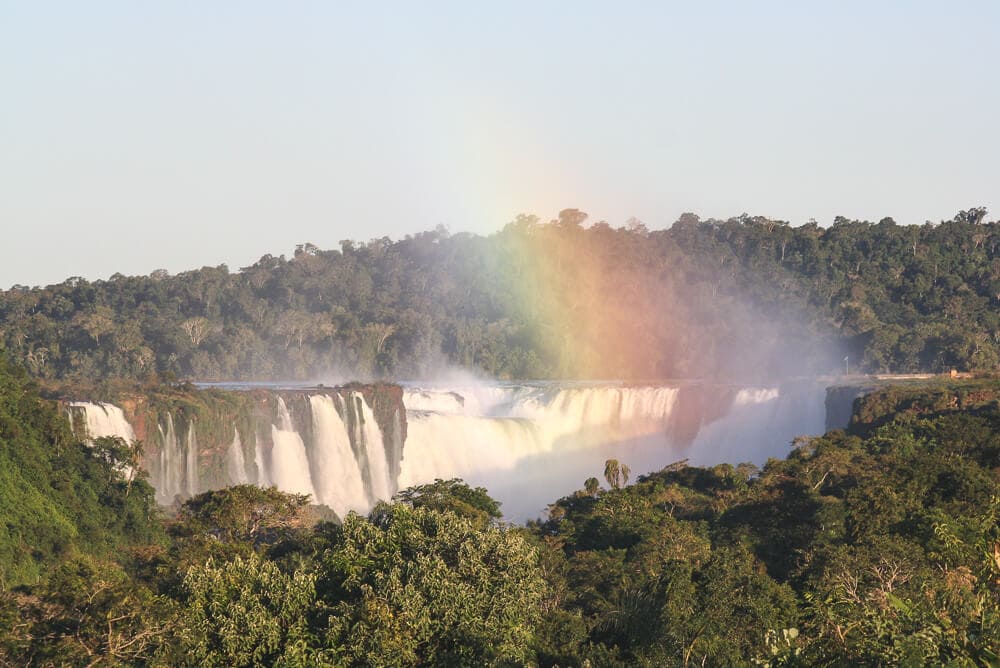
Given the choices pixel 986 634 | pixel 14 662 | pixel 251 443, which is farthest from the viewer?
pixel 251 443

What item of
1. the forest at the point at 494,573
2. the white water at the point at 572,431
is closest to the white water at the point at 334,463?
the white water at the point at 572,431

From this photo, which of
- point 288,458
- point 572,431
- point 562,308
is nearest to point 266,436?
point 288,458

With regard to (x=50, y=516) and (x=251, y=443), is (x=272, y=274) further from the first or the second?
(x=50, y=516)

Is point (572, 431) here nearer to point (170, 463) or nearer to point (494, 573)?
point (170, 463)

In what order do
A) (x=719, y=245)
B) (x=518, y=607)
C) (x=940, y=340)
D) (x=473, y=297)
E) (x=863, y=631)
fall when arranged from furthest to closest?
(x=719, y=245)
(x=473, y=297)
(x=940, y=340)
(x=518, y=607)
(x=863, y=631)

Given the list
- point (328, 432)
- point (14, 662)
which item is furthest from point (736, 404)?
point (14, 662)

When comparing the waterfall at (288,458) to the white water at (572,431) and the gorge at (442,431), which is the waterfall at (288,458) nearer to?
the gorge at (442,431)
